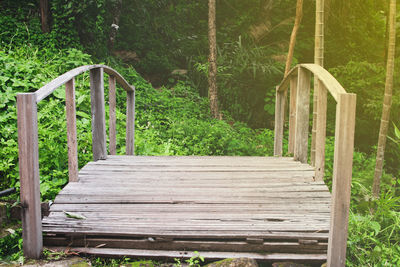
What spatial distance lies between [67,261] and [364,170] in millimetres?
6644

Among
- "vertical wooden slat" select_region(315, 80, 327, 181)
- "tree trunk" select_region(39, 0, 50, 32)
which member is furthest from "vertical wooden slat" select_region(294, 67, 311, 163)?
"tree trunk" select_region(39, 0, 50, 32)

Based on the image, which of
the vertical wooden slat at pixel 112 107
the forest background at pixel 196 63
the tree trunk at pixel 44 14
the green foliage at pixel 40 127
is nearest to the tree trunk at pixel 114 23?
the forest background at pixel 196 63

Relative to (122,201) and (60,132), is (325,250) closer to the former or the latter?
(122,201)

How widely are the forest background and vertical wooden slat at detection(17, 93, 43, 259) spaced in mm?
1826

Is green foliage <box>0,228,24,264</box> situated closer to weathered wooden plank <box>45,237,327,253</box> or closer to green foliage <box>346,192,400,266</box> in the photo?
weathered wooden plank <box>45,237,327,253</box>

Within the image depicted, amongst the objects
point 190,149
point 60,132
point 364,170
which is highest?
point 60,132

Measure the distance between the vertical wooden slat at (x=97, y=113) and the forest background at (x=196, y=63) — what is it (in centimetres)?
38

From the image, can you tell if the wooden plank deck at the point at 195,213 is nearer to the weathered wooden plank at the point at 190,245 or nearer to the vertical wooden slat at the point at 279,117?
the weathered wooden plank at the point at 190,245

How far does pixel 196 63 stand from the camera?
1005 cm

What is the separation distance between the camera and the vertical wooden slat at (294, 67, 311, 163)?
12.9 feet

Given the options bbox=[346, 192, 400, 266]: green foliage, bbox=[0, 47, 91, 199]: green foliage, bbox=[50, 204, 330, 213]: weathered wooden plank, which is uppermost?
bbox=[0, 47, 91, 199]: green foliage

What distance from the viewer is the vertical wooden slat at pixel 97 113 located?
13.0 ft

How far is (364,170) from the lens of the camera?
25.3ft

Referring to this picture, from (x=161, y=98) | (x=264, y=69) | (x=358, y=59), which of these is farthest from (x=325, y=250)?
(x=358, y=59)
